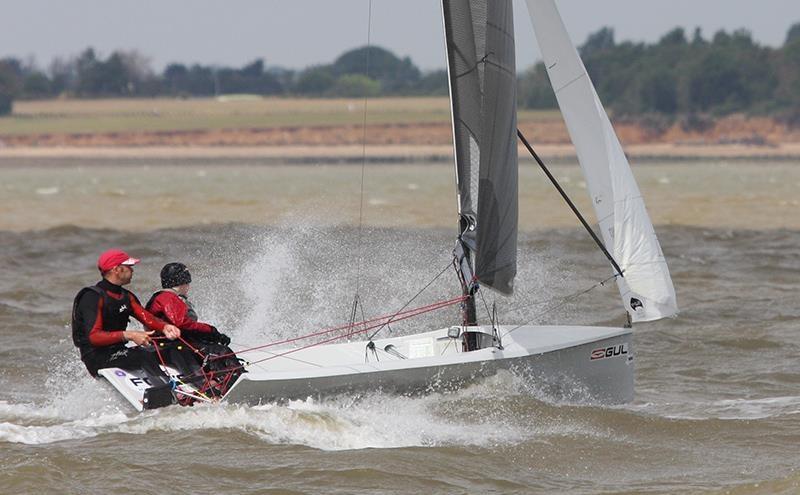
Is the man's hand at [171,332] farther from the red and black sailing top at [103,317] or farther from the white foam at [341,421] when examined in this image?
the white foam at [341,421]

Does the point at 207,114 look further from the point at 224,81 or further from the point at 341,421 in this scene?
the point at 341,421

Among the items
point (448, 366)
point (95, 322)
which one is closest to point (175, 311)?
point (95, 322)

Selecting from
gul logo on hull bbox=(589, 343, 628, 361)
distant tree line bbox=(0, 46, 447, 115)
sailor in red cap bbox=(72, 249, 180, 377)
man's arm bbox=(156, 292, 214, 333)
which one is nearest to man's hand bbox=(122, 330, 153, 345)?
sailor in red cap bbox=(72, 249, 180, 377)

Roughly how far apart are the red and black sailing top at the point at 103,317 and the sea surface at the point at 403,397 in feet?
1.84

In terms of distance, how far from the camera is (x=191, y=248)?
24.2m

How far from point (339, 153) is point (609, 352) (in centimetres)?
9433

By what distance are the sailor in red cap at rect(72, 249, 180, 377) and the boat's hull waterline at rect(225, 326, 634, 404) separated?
82 cm

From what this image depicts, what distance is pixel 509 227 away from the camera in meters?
11.2

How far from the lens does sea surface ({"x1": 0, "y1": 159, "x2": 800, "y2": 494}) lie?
892cm

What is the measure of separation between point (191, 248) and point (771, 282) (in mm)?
9806

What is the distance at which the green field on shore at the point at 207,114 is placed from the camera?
89125 millimetres

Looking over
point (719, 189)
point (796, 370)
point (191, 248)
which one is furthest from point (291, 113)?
point (796, 370)

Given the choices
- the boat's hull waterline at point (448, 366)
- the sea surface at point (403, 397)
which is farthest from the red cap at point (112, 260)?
the boat's hull waterline at point (448, 366)

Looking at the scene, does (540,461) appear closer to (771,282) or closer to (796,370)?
(796,370)
